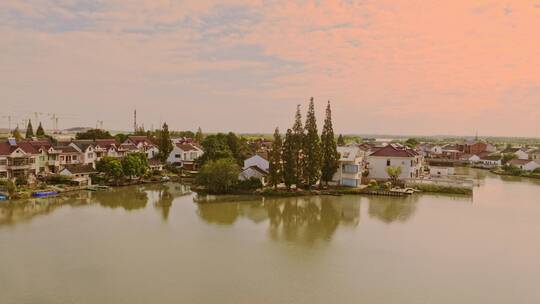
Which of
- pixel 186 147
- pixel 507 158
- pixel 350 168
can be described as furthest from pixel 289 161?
pixel 507 158

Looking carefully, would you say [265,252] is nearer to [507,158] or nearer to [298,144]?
[298,144]

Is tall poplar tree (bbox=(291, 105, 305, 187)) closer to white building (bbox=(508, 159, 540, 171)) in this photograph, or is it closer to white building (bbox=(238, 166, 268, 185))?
white building (bbox=(238, 166, 268, 185))

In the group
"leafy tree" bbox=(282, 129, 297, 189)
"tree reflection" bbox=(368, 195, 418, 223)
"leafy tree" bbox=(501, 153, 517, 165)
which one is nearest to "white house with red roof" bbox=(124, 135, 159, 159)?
"leafy tree" bbox=(282, 129, 297, 189)

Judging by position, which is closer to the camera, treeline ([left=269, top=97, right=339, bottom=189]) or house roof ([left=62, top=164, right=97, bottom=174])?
treeline ([left=269, top=97, right=339, bottom=189])

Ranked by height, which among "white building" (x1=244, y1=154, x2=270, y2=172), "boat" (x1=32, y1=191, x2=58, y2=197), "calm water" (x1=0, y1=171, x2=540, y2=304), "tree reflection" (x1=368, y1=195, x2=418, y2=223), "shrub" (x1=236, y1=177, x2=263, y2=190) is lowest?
"calm water" (x1=0, y1=171, x2=540, y2=304)

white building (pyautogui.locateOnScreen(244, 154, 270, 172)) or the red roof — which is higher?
the red roof

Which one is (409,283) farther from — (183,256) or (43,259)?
(43,259)
